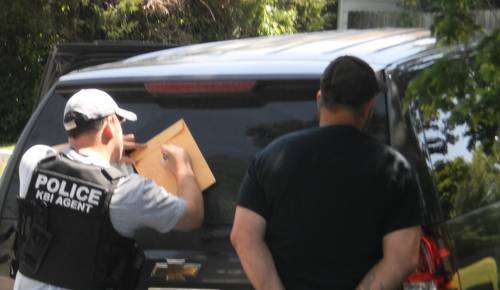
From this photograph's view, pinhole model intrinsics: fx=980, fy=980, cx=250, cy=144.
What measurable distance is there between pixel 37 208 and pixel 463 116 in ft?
5.16

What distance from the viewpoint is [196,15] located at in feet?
50.3

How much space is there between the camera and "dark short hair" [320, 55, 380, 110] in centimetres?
318

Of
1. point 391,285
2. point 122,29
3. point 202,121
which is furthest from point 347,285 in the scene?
point 122,29

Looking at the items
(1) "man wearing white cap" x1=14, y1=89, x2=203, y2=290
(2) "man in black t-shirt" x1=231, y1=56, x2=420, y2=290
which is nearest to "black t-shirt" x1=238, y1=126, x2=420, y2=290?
(2) "man in black t-shirt" x1=231, y1=56, x2=420, y2=290

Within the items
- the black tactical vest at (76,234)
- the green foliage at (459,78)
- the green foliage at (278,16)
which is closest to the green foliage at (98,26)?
the green foliage at (278,16)

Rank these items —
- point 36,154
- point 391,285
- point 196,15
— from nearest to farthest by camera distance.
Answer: point 391,285 → point 36,154 → point 196,15

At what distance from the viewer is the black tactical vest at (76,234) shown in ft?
11.6

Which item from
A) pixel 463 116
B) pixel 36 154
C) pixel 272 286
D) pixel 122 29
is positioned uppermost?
pixel 463 116

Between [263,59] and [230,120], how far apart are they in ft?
0.93

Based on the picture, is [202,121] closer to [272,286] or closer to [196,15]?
[272,286]

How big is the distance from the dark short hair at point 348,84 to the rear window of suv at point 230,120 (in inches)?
11.3

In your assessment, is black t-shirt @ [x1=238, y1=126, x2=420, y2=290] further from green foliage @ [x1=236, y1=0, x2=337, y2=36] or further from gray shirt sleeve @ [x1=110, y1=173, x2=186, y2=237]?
green foliage @ [x1=236, y1=0, x2=337, y2=36]

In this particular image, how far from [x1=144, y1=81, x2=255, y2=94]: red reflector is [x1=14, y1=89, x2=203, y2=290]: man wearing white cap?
214 mm

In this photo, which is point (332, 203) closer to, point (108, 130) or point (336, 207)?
point (336, 207)
